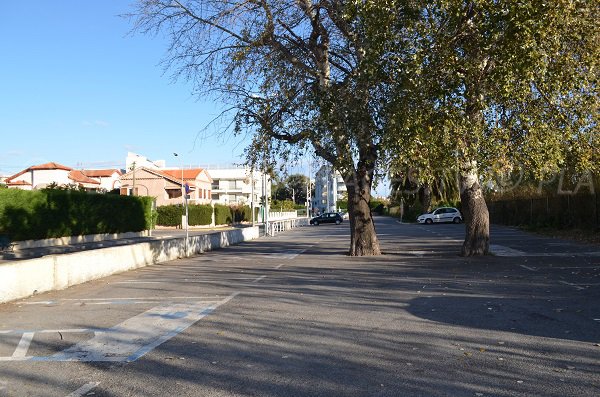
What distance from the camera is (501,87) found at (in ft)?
46.2

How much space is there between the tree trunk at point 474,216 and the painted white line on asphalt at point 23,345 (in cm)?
1435

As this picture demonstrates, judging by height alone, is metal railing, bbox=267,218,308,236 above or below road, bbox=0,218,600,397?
above

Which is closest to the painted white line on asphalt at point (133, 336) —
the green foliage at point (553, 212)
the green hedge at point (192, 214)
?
the green foliage at point (553, 212)

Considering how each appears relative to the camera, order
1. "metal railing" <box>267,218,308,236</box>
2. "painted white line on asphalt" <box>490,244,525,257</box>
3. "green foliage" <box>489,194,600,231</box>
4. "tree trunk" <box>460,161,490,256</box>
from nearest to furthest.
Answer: "tree trunk" <box>460,161,490,256</box> < "painted white line on asphalt" <box>490,244,525,257</box> < "green foliage" <box>489,194,600,231</box> < "metal railing" <box>267,218,308,236</box>

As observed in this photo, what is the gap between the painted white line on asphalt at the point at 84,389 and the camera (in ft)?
18.9

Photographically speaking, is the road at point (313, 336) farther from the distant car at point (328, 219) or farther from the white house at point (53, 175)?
the white house at point (53, 175)

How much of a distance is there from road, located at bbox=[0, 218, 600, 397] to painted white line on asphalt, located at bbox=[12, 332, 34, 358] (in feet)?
0.05

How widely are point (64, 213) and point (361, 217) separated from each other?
19540mm

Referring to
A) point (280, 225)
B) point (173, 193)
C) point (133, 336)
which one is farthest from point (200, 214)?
point (133, 336)

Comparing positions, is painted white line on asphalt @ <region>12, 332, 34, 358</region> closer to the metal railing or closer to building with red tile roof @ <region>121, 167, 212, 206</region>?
the metal railing

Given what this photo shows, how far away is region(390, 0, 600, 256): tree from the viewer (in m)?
13.6

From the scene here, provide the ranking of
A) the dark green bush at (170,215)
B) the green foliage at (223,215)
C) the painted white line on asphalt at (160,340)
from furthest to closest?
the green foliage at (223,215) < the dark green bush at (170,215) < the painted white line on asphalt at (160,340)

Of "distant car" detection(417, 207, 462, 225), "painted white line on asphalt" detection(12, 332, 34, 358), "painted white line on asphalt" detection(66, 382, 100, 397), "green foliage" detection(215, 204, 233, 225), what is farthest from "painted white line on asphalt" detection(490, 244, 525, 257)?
"green foliage" detection(215, 204, 233, 225)

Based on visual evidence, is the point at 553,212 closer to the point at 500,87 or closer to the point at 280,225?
the point at 500,87
